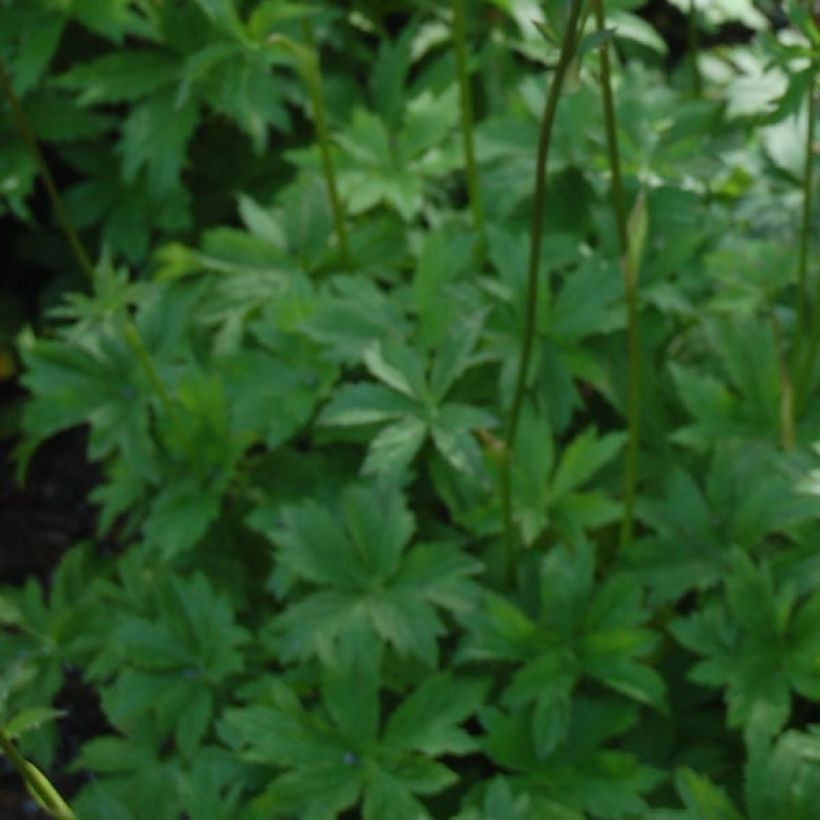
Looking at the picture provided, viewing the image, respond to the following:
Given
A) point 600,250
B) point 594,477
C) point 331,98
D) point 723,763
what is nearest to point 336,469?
point 594,477

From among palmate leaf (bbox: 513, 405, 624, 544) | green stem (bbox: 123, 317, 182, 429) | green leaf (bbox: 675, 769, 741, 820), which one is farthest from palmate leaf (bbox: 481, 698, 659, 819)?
green stem (bbox: 123, 317, 182, 429)

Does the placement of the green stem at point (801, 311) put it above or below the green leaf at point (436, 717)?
above

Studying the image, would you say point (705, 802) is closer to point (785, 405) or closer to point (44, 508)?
point (785, 405)

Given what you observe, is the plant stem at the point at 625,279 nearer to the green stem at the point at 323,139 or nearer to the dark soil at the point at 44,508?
the green stem at the point at 323,139

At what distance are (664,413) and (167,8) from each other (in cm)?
120

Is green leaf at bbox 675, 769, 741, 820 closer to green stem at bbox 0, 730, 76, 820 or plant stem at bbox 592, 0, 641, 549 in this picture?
plant stem at bbox 592, 0, 641, 549

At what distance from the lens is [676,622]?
67.6 inches

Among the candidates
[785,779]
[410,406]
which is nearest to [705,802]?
[785,779]

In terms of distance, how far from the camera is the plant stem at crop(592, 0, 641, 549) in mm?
1457

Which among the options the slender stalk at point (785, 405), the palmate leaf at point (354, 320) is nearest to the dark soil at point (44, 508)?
the palmate leaf at point (354, 320)

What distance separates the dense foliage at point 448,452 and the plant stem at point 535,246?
2 cm

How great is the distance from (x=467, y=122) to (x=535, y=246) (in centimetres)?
61

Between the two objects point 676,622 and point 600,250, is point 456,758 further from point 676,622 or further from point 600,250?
point 600,250

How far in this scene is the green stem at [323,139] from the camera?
1896 millimetres
